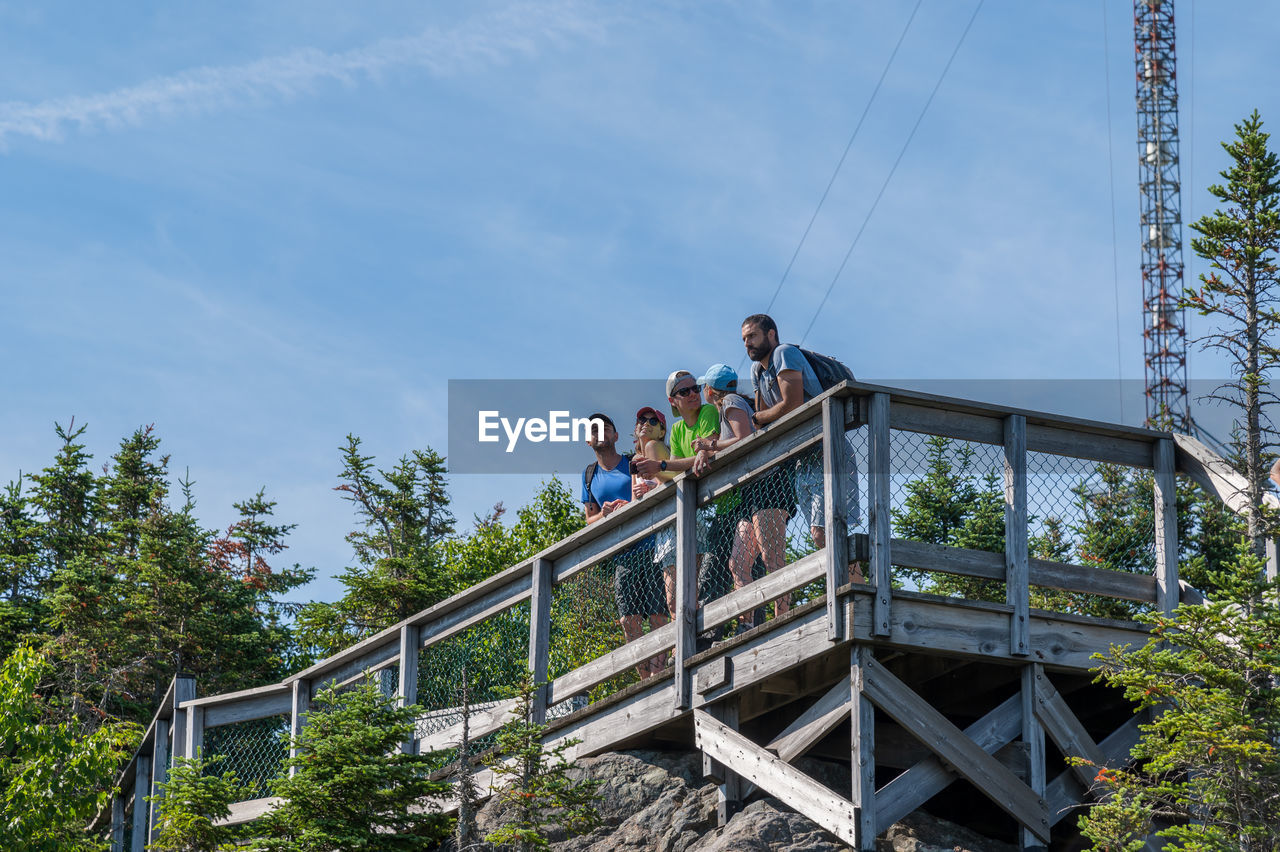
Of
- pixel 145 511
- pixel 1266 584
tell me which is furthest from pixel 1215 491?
pixel 145 511

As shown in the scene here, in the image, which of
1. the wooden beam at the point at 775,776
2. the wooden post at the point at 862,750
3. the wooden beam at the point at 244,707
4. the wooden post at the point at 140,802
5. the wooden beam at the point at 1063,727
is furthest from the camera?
the wooden post at the point at 140,802

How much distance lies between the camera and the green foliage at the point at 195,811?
9734 mm

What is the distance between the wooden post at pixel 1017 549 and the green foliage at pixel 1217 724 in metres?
0.58

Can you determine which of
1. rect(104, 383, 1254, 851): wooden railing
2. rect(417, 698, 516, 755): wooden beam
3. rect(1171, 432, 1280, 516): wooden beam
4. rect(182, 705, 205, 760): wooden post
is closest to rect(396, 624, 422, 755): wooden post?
rect(104, 383, 1254, 851): wooden railing

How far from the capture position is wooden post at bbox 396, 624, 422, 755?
35.1 feet

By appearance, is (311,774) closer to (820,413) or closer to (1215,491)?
(820,413)

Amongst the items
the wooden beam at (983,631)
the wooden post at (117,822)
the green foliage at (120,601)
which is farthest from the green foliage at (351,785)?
the green foliage at (120,601)

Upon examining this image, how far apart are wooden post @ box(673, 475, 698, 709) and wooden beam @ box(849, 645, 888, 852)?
4.50 feet

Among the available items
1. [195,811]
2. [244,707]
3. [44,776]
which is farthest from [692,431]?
[44,776]

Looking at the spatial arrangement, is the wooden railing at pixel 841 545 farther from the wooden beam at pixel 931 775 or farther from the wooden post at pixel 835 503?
the wooden beam at pixel 931 775

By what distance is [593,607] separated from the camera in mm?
10352

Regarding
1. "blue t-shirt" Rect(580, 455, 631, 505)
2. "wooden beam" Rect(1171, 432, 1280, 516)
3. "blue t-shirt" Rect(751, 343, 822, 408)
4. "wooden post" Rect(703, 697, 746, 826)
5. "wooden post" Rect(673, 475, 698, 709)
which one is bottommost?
"wooden post" Rect(703, 697, 746, 826)

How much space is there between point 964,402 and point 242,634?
60.9 feet

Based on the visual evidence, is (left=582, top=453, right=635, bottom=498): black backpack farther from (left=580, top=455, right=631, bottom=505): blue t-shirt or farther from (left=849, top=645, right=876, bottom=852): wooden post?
(left=849, top=645, right=876, bottom=852): wooden post
